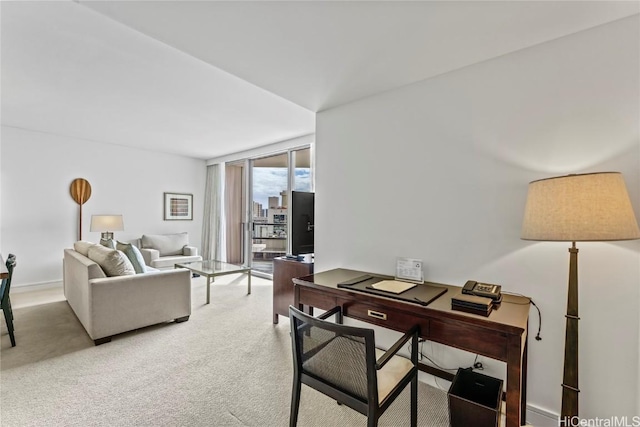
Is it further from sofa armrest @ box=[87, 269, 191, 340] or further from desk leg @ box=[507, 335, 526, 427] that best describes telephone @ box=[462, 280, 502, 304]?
sofa armrest @ box=[87, 269, 191, 340]

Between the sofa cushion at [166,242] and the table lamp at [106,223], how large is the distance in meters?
0.59

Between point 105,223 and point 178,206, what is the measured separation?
60.8 inches

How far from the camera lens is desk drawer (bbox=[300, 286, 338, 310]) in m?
1.78

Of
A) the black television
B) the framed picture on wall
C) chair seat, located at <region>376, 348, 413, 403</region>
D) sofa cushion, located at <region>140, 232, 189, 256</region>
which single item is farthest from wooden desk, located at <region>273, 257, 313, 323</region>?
the framed picture on wall

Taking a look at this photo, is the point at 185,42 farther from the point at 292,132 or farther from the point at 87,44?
the point at 292,132

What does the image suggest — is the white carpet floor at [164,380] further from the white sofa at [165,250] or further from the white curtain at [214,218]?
the white curtain at [214,218]

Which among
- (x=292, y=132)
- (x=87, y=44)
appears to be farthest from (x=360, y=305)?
(x=292, y=132)

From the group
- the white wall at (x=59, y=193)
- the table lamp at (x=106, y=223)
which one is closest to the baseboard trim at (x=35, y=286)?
Answer: the white wall at (x=59, y=193)

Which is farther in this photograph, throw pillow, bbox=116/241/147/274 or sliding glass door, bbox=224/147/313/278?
sliding glass door, bbox=224/147/313/278

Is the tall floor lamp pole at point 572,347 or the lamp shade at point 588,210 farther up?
the lamp shade at point 588,210

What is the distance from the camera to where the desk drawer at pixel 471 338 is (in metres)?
1.21

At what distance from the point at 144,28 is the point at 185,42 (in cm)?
21

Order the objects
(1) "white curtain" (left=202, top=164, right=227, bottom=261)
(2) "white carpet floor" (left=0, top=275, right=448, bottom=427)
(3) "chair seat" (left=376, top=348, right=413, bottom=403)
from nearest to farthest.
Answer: (3) "chair seat" (left=376, top=348, right=413, bottom=403) < (2) "white carpet floor" (left=0, top=275, right=448, bottom=427) < (1) "white curtain" (left=202, top=164, right=227, bottom=261)

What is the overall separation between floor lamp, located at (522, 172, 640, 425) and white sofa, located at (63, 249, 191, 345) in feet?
10.3
